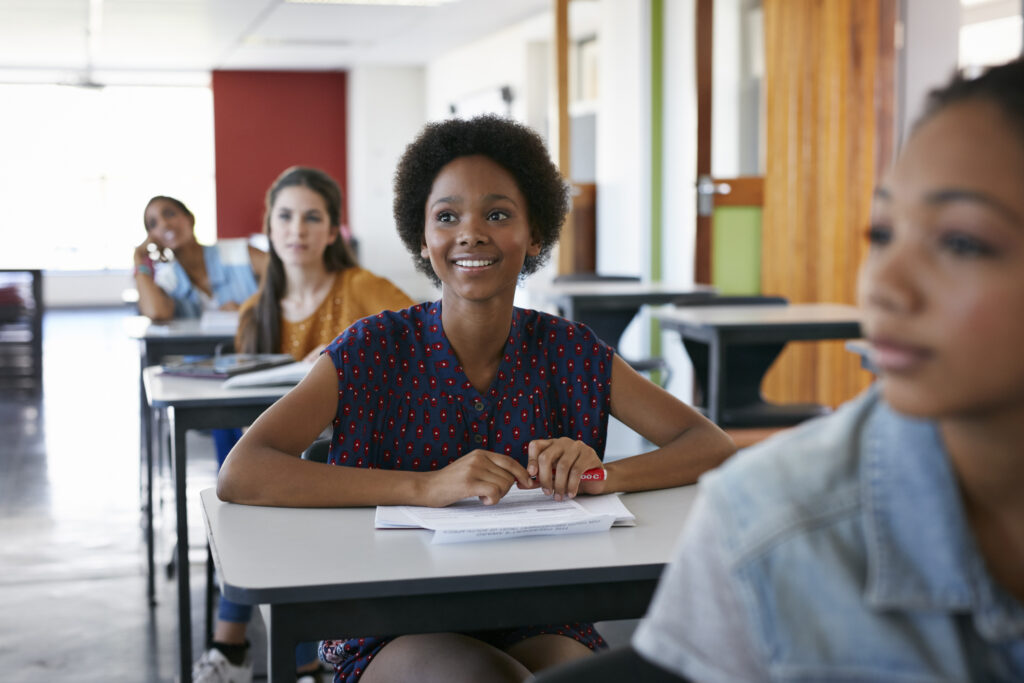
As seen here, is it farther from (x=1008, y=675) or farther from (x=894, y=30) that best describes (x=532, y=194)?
(x=894, y=30)

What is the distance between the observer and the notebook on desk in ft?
8.43

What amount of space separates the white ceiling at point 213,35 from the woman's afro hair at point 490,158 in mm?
6932

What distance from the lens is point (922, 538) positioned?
2.14 feet

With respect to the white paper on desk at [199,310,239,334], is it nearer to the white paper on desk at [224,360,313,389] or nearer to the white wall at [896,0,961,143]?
the white paper on desk at [224,360,313,389]

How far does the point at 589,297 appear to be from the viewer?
4562 millimetres

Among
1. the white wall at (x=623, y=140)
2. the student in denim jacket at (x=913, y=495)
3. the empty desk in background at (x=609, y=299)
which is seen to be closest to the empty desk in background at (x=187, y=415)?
the student in denim jacket at (x=913, y=495)

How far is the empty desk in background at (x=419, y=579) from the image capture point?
1118 mm

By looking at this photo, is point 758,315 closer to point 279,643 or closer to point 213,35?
point 279,643

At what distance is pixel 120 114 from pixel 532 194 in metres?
13.0

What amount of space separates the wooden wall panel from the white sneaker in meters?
3.54

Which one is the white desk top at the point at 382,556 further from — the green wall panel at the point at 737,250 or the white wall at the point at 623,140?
the white wall at the point at 623,140

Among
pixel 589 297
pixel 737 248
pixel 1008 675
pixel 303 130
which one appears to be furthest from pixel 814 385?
pixel 303 130

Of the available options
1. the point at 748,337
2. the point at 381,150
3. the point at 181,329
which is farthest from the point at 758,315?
the point at 381,150

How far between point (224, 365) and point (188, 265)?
2.13 m
